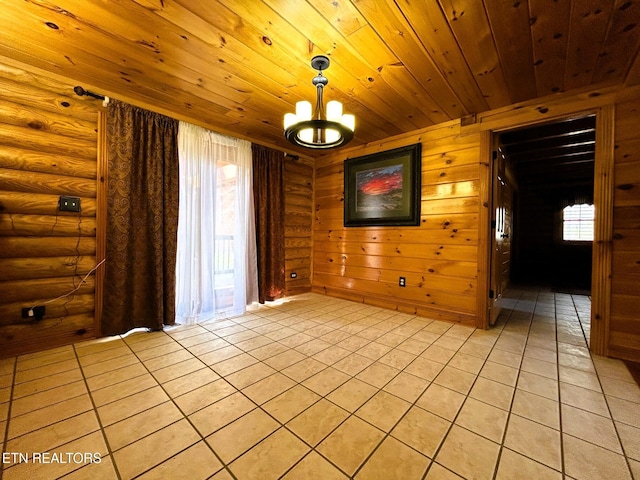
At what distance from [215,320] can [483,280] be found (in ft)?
9.85

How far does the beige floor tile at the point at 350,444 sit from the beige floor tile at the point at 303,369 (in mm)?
494

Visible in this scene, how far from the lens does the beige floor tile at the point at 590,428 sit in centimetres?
122

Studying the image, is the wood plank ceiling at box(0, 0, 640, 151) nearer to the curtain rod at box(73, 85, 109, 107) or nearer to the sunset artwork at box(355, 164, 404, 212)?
the curtain rod at box(73, 85, 109, 107)

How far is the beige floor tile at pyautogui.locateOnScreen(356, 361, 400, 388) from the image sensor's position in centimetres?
171

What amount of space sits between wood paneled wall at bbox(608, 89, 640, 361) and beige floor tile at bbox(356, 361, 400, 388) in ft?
6.24

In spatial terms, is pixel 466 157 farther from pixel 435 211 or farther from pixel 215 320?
pixel 215 320

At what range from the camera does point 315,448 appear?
1.18 m

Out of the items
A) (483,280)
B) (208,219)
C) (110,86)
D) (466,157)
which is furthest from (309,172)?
(483,280)

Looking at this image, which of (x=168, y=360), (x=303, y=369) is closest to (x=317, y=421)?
(x=303, y=369)

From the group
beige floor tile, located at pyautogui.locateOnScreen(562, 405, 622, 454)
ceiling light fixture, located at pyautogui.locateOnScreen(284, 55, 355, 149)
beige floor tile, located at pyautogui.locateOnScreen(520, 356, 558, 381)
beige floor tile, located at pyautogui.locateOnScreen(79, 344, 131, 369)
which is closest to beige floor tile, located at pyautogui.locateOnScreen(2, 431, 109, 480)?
beige floor tile, located at pyautogui.locateOnScreen(79, 344, 131, 369)

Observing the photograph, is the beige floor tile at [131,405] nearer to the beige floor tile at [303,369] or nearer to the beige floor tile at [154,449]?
the beige floor tile at [154,449]

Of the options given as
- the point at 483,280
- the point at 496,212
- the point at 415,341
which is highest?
the point at 496,212

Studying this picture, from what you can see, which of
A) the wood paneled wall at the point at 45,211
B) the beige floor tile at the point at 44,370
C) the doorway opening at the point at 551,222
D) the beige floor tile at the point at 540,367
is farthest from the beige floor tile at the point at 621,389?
the wood paneled wall at the point at 45,211

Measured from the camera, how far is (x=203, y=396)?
155 centimetres
